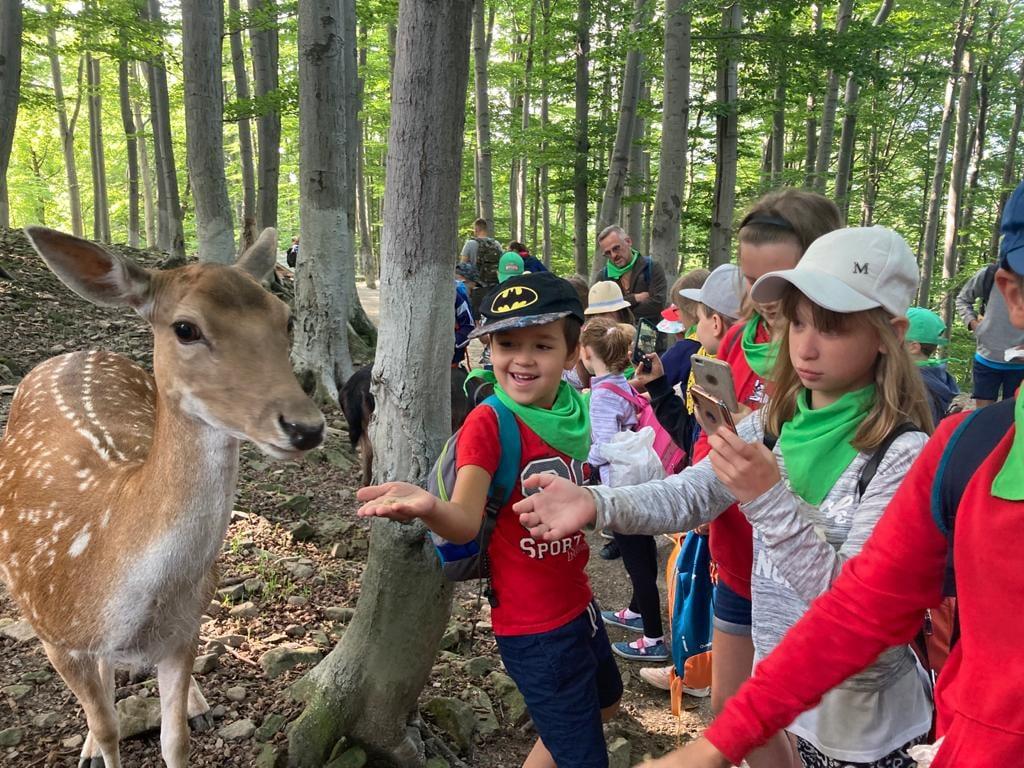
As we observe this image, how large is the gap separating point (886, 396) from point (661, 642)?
9.83ft

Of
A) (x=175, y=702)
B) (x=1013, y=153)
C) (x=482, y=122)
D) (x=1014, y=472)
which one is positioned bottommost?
(x=175, y=702)

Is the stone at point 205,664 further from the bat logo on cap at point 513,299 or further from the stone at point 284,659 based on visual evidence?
the bat logo on cap at point 513,299

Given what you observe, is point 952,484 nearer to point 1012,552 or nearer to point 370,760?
point 1012,552

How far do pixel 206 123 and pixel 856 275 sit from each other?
8278mm

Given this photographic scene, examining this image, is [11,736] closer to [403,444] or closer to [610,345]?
[403,444]

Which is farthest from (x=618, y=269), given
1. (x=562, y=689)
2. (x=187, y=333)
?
(x=562, y=689)

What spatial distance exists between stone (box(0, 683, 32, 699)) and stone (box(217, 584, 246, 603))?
3.49ft

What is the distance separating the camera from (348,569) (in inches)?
187

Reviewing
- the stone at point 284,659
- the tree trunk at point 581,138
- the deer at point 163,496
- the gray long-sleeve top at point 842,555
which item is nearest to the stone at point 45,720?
the deer at point 163,496

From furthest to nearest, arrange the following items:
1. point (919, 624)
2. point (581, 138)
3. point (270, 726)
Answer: point (581, 138) → point (270, 726) → point (919, 624)

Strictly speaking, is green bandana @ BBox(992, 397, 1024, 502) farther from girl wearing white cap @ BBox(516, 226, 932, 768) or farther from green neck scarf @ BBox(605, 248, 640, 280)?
green neck scarf @ BBox(605, 248, 640, 280)

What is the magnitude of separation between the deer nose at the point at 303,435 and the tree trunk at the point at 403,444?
771 millimetres

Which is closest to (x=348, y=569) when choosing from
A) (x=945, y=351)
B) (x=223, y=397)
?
(x=223, y=397)

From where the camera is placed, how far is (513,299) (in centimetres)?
240
